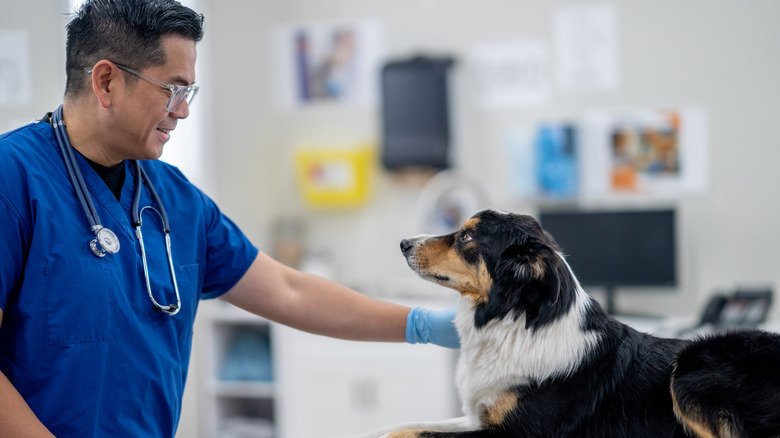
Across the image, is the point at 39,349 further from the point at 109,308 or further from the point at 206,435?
the point at 206,435

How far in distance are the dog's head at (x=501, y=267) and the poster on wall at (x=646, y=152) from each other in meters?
1.91

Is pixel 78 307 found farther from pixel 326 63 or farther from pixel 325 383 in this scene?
pixel 326 63

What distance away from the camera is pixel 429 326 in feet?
4.79

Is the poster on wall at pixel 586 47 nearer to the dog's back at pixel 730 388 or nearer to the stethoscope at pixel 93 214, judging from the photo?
the dog's back at pixel 730 388

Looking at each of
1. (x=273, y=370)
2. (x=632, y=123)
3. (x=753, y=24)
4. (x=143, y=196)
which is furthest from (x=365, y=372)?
(x=753, y=24)

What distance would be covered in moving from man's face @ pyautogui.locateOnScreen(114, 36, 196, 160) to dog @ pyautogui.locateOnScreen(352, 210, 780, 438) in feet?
2.12

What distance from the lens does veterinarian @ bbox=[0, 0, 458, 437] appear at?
1103mm

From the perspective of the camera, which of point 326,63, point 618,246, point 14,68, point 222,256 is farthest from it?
point 326,63

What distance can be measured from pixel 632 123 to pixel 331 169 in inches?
57.2

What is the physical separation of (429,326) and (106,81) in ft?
2.53

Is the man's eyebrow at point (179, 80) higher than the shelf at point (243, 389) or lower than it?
higher

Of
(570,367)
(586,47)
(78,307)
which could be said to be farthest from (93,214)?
(586,47)

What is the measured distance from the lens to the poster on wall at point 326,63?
353 centimetres

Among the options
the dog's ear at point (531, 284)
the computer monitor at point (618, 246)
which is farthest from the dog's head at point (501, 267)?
the computer monitor at point (618, 246)
